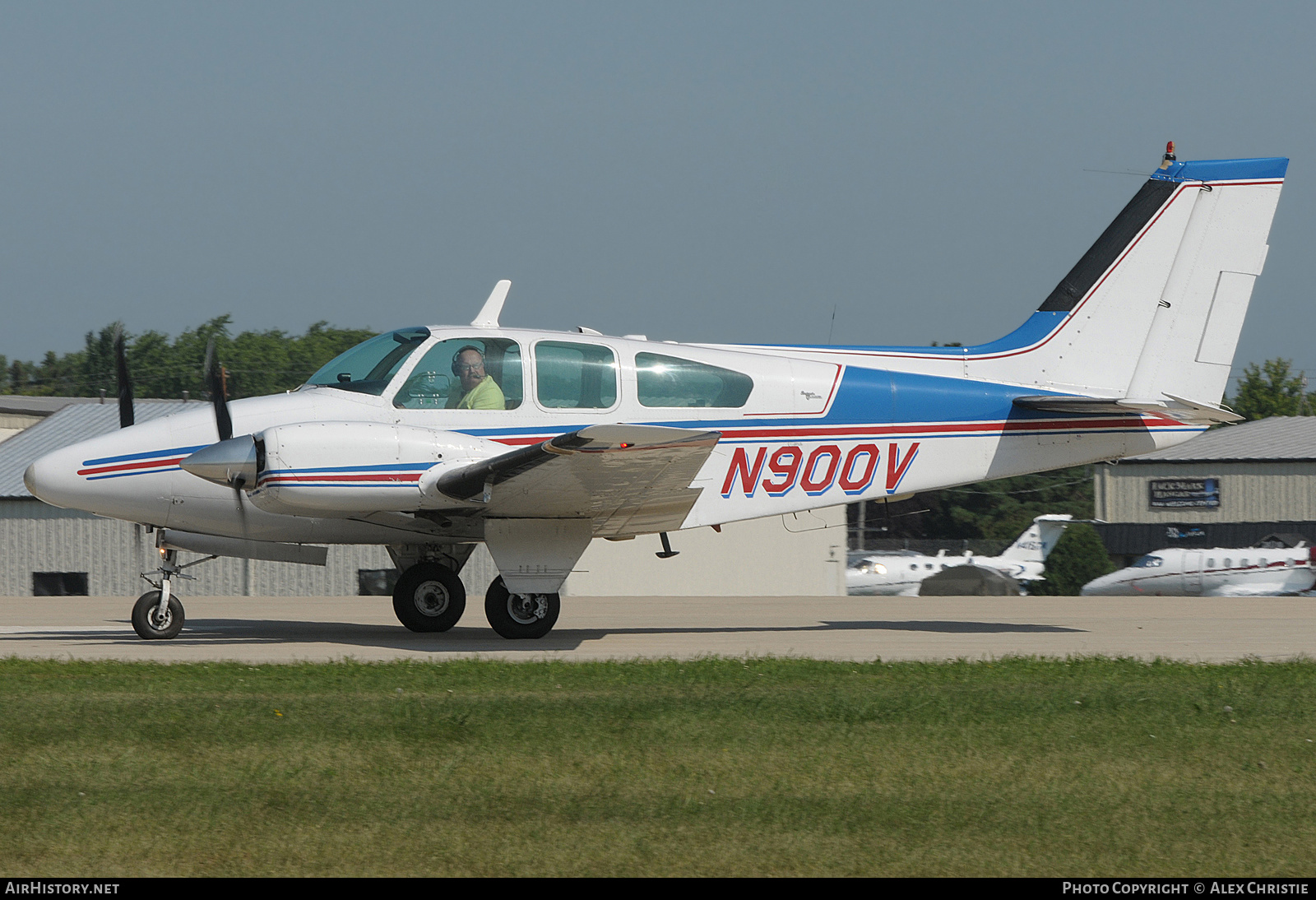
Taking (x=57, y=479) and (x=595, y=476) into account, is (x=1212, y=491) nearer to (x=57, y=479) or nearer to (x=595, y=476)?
(x=595, y=476)

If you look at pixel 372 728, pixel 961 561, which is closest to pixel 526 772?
pixel 372 728

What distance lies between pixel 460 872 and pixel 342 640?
7452 mm

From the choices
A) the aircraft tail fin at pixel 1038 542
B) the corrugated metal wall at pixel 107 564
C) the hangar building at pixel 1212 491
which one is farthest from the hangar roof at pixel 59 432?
the hangar building at pixel 1212 491

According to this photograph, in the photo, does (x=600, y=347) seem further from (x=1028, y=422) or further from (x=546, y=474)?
(x=1028, y=422)

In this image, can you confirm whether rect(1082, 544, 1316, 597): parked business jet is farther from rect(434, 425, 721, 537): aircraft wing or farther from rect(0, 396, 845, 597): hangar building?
rect(434, 425, 721, 537): aircraft wing

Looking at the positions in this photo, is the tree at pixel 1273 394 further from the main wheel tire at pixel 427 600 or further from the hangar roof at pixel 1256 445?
the main wheel tire at pixel 427 600

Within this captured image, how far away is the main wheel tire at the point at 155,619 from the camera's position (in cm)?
1107

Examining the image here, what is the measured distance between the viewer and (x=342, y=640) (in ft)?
37.9

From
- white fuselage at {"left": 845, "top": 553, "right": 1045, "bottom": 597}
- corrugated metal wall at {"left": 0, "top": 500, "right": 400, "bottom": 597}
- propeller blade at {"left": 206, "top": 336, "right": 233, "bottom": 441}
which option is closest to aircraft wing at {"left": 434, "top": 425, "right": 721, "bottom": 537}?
propeller blade at {"left": 206, "top": 336, "right": 233, "bottom": 441}

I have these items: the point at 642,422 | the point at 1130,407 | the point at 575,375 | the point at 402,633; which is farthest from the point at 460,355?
the point at 1130,407

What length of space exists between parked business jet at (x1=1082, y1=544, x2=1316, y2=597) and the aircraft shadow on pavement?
54.7 ft

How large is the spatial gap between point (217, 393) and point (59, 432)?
2243 centimetres

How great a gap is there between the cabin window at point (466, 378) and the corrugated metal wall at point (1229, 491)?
3945 cm

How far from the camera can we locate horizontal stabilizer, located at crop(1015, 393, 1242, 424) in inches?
464
